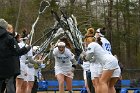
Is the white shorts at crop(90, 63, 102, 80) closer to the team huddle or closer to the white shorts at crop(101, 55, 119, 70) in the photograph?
the team huddle

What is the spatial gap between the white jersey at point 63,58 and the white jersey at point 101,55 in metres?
2.70

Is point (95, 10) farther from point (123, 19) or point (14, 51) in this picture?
point (14, 51)

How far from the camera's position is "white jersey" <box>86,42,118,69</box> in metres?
11.8

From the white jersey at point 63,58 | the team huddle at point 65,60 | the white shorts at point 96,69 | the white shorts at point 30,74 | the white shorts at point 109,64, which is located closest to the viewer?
the team huddle at point 65,60

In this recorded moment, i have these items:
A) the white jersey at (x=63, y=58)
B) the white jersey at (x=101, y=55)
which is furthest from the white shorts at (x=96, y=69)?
the white jersey at (x=63, y=58)

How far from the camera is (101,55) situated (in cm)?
1198

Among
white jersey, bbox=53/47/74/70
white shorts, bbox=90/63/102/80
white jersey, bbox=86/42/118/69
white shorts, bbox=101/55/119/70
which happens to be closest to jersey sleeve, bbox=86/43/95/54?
white jersey, bbox=86/42/118/69

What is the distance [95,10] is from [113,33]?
2.55 m

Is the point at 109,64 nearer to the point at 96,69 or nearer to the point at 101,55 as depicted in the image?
the point at 101,55

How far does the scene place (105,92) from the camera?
11.8 metres

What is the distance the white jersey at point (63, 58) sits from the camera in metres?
14.6

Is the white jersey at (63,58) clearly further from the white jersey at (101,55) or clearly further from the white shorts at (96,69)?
the white jersey at (101,55)

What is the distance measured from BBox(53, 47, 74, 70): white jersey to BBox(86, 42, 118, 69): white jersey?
8.85 ft

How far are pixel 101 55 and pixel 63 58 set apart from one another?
289 cm
